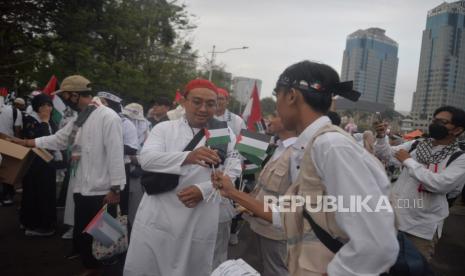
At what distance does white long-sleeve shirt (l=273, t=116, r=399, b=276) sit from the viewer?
1.42 m

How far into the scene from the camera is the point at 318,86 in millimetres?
1765

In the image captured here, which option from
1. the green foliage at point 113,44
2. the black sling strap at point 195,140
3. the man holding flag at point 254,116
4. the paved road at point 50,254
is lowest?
the paved road at point 50,254

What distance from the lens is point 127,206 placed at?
5.53 meters

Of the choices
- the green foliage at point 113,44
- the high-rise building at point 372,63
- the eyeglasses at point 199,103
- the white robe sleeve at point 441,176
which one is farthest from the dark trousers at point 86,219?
the high-rise building at point 372,63

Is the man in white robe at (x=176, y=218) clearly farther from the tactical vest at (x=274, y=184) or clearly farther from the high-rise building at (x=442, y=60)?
the high-rise building at (x=442, y=60)

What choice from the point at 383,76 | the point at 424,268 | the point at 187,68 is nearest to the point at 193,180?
the point at 424,268

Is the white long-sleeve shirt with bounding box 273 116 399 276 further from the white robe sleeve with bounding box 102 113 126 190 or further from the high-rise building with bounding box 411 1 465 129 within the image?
the high-rise building with bounding box 411 1 465 129

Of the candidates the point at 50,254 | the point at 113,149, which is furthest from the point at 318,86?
the point at 50,254

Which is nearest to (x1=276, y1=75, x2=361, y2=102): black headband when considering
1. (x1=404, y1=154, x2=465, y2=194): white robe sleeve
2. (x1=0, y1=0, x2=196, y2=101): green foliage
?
(x1=404, y1=154, x2=465, y2=194): white robe sleeve

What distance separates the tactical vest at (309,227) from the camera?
161 centimetres

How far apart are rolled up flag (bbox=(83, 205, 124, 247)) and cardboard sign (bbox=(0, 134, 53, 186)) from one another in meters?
1.26

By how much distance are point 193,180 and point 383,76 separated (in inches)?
2352

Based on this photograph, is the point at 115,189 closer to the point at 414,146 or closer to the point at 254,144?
the point at 254,144

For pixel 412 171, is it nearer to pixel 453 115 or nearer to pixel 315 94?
pixel 453 115
